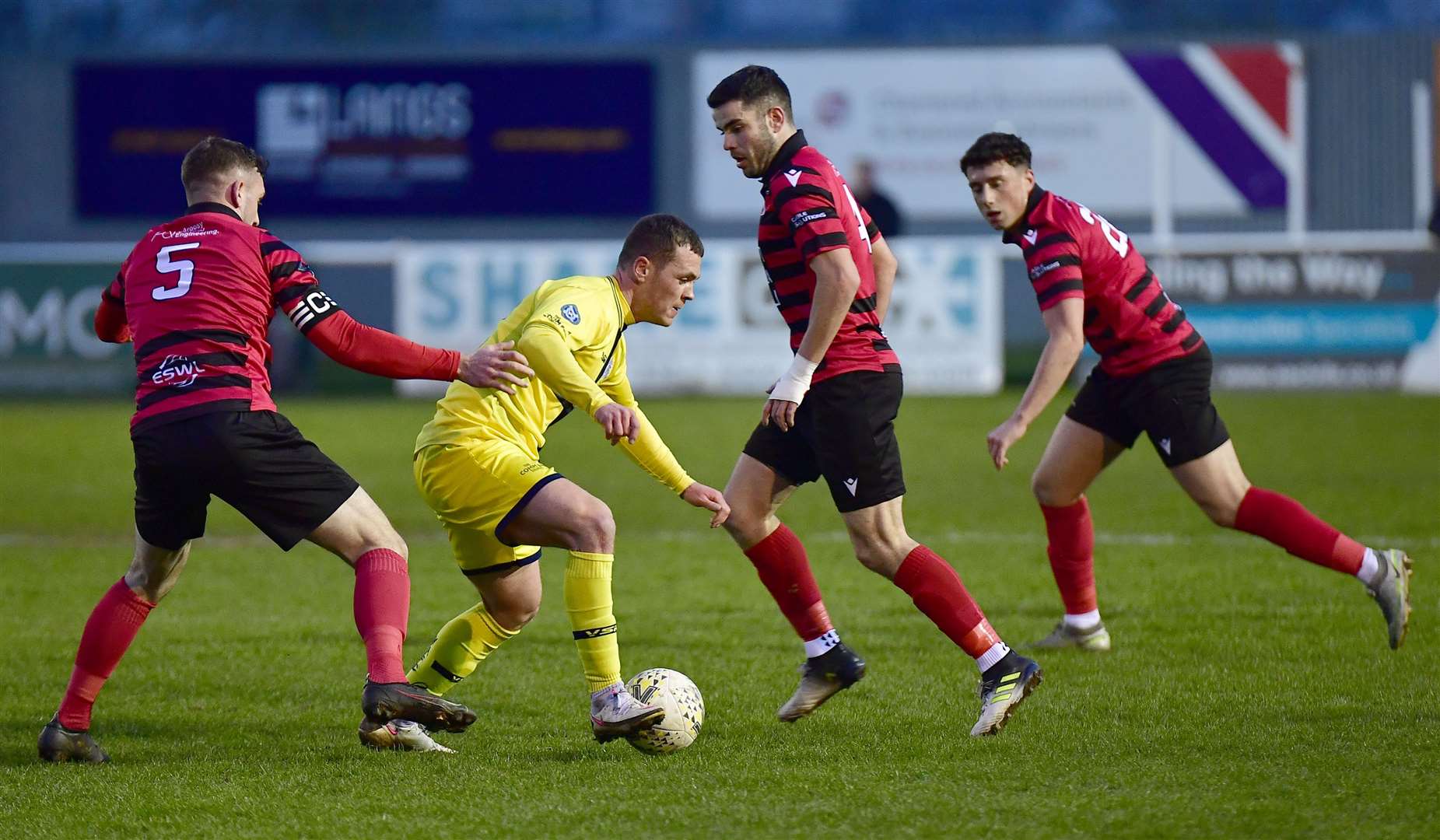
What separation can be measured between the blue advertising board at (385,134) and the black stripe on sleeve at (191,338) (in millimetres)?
24052

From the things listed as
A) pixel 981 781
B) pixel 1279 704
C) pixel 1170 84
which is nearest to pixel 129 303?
pixel 981 781

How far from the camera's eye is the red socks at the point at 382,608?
5023 mm

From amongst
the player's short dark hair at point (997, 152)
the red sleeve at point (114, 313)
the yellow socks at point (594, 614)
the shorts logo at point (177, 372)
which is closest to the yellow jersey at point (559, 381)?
the yellow socks at point (594, 614)

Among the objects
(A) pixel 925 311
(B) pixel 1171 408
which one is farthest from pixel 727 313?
(B) pixel 1171 408

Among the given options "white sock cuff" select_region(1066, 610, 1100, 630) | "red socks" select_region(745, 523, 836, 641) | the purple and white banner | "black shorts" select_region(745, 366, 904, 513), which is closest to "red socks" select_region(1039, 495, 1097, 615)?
"white sock cuff" select_region(1066, 610, 1100, 630)

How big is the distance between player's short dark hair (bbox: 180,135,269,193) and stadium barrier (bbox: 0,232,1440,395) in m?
14.0

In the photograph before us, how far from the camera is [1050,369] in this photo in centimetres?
607

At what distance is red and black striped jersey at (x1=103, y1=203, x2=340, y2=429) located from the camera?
16.8ft

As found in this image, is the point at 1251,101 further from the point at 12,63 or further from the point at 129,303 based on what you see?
the point at 129,303

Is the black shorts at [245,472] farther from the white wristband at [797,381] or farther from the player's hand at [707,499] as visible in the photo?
the white wristband at [797,381]

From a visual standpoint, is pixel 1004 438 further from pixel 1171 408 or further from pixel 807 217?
pixel 807 217

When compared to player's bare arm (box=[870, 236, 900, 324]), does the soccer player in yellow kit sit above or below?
below

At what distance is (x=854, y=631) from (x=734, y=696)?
1.34 meters

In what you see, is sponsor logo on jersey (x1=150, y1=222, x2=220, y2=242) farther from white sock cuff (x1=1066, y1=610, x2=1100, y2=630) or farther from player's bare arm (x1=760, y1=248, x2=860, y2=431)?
white sock cuff (x1=1066, y1=610, x2=1100, y2=630)
